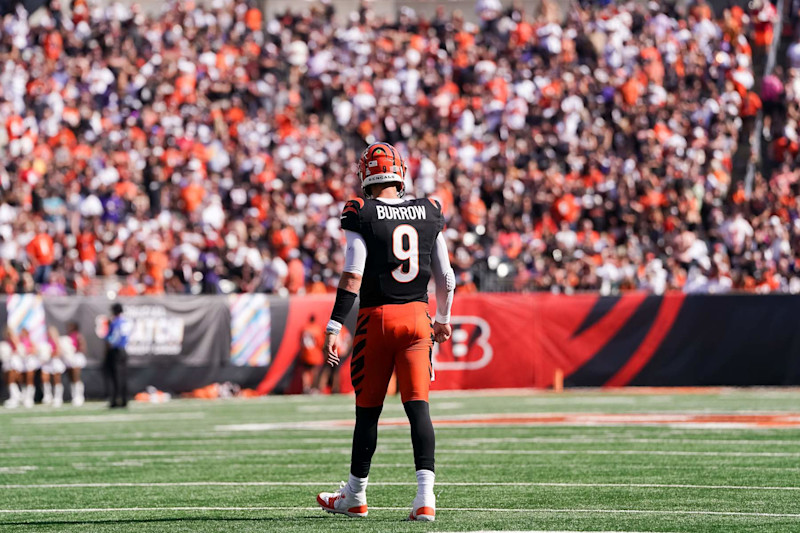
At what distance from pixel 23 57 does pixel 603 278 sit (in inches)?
530

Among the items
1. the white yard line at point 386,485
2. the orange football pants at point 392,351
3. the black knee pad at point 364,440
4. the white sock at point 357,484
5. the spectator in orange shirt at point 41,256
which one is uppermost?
the spectator in orange shirt at point 41,256

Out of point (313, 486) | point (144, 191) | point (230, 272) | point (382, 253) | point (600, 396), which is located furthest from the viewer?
point (144, 191)

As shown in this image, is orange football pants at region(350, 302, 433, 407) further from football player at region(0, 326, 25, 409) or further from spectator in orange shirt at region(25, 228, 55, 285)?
spectator in orange shirt at region(25, 228, 55, 285)

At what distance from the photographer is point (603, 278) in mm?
24734

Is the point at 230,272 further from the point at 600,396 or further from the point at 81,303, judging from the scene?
the point at 600,396

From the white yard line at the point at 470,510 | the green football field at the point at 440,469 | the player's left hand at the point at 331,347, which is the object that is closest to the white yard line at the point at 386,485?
the green football field at the point at 440,469

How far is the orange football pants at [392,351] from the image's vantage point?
729cm

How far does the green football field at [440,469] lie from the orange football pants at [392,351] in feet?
2.27

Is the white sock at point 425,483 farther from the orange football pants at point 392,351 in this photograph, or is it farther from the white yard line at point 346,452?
the white yard line at point 346,452

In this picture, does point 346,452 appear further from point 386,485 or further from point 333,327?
point 333,327

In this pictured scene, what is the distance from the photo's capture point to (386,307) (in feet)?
24.0

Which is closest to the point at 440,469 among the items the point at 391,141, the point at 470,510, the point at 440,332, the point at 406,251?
the point at 470,510

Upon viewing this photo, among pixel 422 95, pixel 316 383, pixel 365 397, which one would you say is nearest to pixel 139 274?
pixel 316 383

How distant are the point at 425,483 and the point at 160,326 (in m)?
17.3
